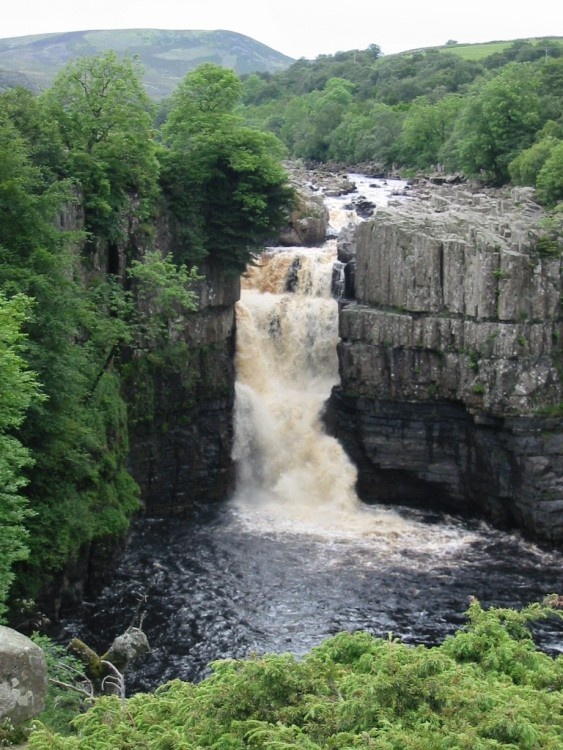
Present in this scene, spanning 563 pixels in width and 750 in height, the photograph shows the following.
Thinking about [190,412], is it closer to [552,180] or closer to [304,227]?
[304,227]

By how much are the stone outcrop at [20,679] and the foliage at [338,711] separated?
172cm

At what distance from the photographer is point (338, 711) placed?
14.1 metres

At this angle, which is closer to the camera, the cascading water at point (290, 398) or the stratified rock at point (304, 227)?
the cascading water at point (290, 398)

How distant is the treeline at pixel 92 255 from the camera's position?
3306 centimetres

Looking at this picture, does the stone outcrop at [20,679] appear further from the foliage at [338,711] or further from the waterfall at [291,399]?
the waterfall at [291,399]

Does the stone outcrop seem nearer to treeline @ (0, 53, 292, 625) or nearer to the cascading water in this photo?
treeline @ (0, 53, 292, 625)

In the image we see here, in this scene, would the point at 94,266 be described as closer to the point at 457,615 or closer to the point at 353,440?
the point at 353,440

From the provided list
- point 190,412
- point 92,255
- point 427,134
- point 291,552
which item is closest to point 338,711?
point 291,552

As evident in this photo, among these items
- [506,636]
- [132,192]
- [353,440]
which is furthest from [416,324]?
[506,636]

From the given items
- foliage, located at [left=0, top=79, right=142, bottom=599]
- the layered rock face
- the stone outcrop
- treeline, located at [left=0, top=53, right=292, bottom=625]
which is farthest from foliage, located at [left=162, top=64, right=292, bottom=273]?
the stone outcrop

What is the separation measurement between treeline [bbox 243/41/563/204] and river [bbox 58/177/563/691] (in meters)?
19.9

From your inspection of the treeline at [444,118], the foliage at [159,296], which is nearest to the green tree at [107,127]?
the foliage at [159,296]

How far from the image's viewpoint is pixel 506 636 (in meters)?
17.8

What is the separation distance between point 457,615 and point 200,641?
10536 millimetres
